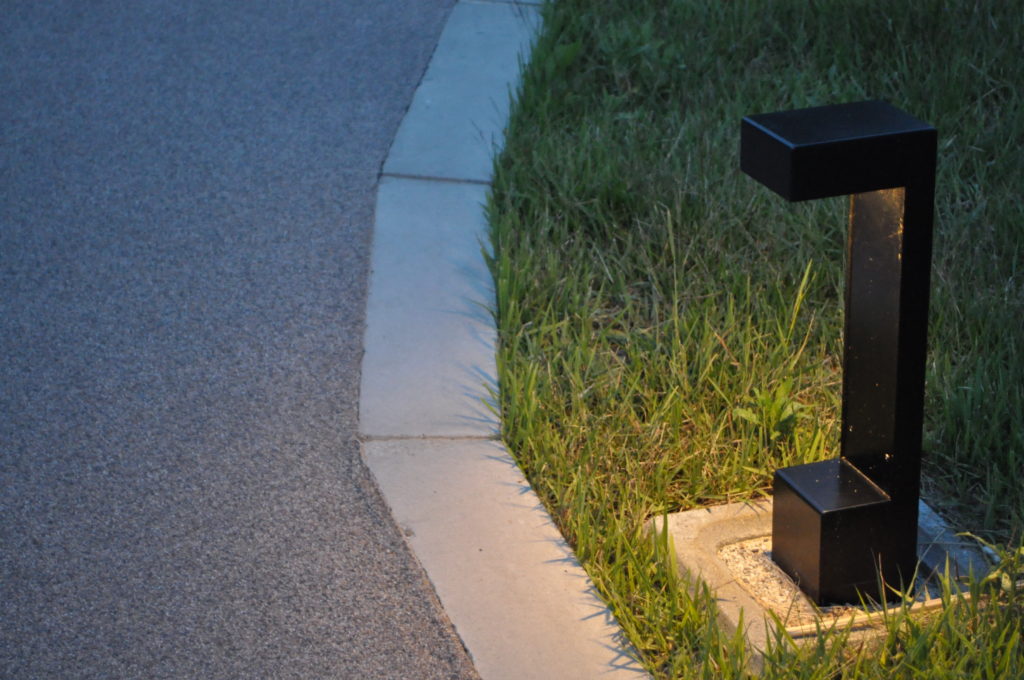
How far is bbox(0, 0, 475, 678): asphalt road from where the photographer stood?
2.12 meters

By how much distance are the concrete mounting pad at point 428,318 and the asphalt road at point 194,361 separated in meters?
0.07

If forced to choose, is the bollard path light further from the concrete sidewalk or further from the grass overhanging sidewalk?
the concrete sidewalk

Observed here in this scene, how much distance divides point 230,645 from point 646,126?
8.64ft

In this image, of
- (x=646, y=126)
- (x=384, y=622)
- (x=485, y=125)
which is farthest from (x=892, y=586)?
(x=485, y=125)

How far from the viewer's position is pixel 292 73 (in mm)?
4746

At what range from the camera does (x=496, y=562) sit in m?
2.29

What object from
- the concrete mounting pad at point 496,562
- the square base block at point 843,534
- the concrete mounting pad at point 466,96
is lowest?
the concrete mounting pad at point 496,562

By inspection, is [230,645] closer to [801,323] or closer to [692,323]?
[692,323]

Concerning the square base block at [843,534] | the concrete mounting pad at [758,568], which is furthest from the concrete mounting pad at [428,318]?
the square base block at [843,534]

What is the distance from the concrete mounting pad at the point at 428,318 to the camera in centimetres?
274

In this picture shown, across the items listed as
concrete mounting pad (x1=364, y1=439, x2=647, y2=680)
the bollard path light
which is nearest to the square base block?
the bollard path light

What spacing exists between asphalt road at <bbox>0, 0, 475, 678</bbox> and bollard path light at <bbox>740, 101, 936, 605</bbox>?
72cm

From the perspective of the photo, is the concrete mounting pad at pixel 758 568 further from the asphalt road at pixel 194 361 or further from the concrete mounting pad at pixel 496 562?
the asphalt road at pixel 194 361

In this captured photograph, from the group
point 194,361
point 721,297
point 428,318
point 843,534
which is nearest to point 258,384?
point 194,361
